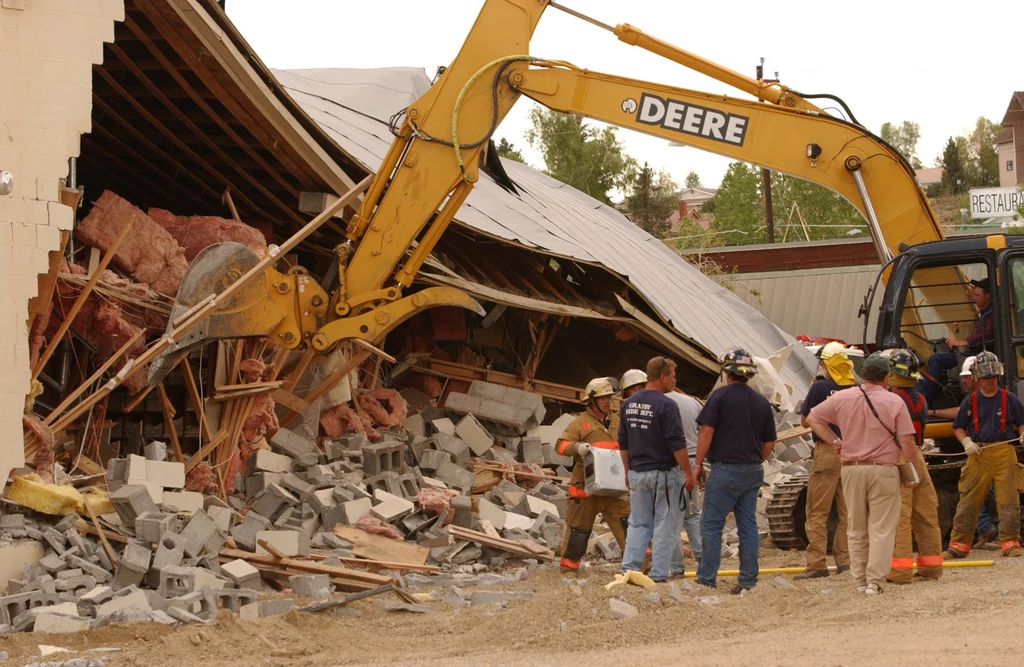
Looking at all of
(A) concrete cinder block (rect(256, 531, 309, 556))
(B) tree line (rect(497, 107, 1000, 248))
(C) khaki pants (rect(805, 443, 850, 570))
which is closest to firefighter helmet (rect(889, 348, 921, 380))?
(C) khaki pants (rect(805, 443, 850, 570))

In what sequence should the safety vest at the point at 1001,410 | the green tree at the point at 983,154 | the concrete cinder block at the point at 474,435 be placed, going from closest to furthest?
the safety vest at the point at 1001,410 < the concrete cinder block at the point at 474,435 < the green tree at the point at 983,154

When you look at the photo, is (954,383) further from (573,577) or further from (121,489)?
(121,489)

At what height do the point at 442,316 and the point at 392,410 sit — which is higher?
the point at 442,316

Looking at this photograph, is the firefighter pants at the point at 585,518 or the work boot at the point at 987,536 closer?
the firefighter pants at the point at 585,518

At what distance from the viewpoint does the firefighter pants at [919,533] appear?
8.89 meters

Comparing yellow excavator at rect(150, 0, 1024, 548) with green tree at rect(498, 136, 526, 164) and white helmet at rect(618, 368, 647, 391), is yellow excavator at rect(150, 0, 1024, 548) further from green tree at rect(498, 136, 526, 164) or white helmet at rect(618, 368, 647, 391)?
green tree at rect(498, 136, 526, 164)

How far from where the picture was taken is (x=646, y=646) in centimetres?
750

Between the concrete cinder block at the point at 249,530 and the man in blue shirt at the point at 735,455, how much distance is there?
13.7ft

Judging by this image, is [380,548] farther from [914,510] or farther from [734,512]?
[914,510]

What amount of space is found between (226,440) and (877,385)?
6841 mm

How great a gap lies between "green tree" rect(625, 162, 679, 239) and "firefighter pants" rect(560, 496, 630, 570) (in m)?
52.2

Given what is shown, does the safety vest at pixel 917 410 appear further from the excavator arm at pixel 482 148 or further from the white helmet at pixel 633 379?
the white helmet at pixel 633 379

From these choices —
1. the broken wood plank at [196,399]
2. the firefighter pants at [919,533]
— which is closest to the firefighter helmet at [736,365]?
the firefighter pants at [919,533]

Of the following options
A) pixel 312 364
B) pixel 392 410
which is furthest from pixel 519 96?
pixel 392 410
